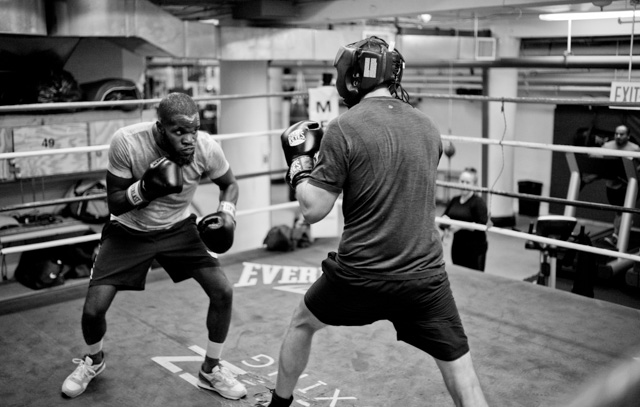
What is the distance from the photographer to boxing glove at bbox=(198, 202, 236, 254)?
284 centimetres

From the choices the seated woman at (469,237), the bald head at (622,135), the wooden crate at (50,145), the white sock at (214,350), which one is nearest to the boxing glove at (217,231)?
the white sock at (214,350)

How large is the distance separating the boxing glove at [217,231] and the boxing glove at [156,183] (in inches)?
7.9

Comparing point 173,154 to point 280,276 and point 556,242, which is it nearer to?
point 280,276

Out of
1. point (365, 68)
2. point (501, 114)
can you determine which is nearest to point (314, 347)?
point (365, 68)

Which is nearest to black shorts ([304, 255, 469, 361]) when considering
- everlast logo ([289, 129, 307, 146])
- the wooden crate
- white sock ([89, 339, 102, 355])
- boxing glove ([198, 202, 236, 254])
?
everlast logo ([289, 129, 307, 146])

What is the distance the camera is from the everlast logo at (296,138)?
2.37m

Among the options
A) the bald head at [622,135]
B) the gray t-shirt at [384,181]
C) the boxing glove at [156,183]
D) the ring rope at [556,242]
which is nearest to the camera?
the gray t-shirt at [384,181]

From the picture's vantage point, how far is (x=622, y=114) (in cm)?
960

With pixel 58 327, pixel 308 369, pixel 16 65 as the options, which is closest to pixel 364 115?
pixel 308 369

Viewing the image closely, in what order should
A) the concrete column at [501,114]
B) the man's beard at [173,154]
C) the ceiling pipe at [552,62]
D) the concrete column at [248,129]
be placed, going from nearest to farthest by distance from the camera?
the man's beard at [173,154] → the ceiling pipe at [552,62] → the concrete column at [248,129] → the concrete column at [501,114]

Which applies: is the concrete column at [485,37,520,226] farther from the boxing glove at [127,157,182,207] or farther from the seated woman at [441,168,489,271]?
the boxing glove at [127,157,182,207]

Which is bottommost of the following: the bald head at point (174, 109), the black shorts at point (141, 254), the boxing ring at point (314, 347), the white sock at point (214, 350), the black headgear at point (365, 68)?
the boxing ring at point (314, 347)

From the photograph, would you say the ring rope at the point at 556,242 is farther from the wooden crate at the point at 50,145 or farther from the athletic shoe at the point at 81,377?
the wooden crate at the point at 50,145

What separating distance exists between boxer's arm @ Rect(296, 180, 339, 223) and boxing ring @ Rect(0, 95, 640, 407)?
104cm
